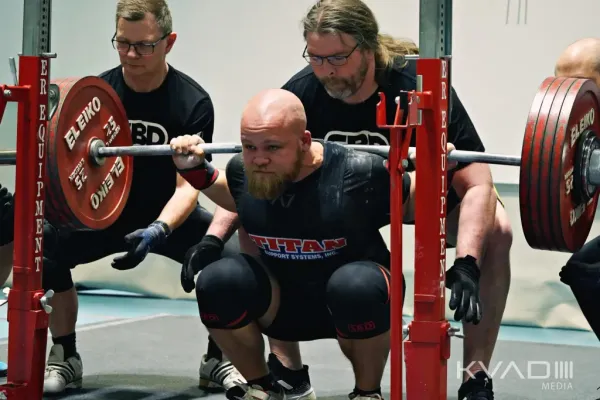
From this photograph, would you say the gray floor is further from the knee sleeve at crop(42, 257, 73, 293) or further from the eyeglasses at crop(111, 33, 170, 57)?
the eyeglasses at crop(111, 33, 170, 57)

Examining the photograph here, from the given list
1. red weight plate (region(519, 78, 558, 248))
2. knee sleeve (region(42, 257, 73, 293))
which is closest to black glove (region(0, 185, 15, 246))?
knee sleeve (region(42, 257, 73, 293))

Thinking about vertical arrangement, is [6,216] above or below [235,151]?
below

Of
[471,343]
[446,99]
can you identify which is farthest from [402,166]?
[471,343]

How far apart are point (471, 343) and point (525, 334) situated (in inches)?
70.3

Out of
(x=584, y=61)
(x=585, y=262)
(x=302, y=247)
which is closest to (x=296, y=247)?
(x=302, y=247)

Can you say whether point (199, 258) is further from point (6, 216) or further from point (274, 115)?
point (6, 216)

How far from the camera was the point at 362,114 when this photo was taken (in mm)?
3277

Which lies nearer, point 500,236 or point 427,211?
point 427,211

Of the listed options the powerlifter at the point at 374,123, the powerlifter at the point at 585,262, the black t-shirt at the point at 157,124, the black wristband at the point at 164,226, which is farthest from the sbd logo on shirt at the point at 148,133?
the powerlifter at the point at 585,262

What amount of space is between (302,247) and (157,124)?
3.35ft

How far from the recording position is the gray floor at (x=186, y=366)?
11.4 feet

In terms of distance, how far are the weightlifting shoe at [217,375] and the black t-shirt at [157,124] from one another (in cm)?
62

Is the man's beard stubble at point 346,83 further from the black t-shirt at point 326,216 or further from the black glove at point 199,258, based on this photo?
the black glove at point 199,258

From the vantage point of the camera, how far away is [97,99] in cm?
339
